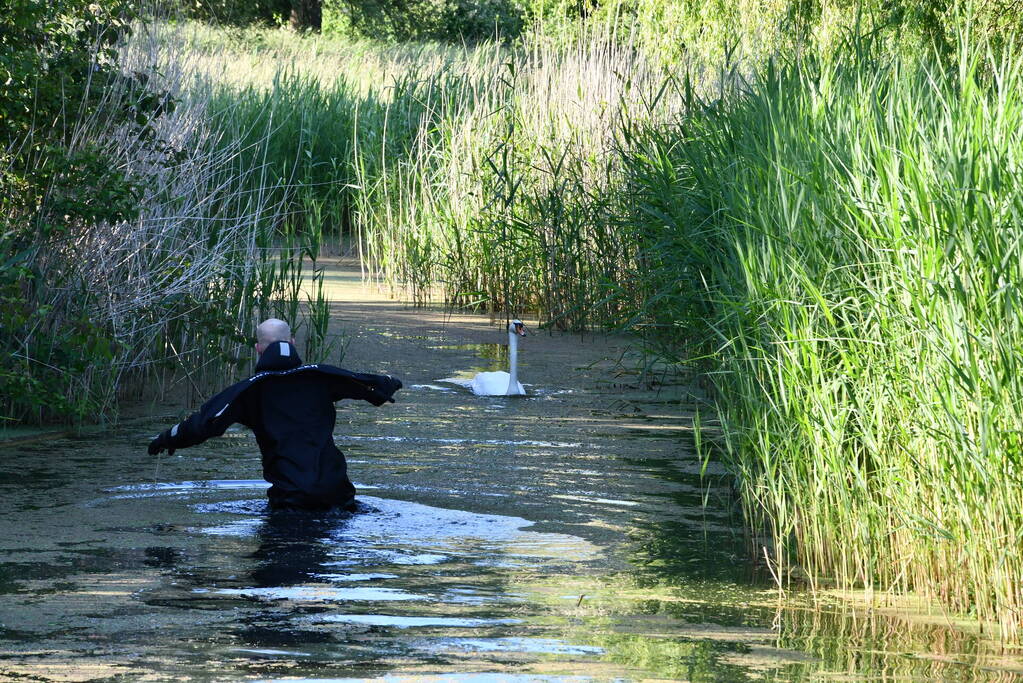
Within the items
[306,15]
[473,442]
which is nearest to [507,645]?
[473,442]

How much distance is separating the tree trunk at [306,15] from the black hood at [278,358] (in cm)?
3532

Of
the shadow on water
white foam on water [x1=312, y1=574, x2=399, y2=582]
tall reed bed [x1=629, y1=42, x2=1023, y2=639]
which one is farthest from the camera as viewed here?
white foam on water [x1=312, y1=574, x2=399, y2=582]

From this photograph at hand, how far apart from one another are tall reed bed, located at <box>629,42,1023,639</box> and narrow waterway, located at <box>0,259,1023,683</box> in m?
0.27

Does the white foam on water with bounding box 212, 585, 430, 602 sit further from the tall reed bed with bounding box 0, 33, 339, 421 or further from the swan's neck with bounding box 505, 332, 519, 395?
the swan's neck with bounding box 505, 332, 519, 395

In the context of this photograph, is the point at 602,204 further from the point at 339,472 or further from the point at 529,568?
the point at 529,568

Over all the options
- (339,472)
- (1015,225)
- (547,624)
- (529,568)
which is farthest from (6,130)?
(1015,225)

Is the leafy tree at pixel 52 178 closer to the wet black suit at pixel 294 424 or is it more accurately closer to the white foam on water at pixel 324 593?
the wet black suit at pixel 294 424

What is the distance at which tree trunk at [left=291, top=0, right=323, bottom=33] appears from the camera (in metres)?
41.5

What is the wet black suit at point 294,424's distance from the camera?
6969 mm

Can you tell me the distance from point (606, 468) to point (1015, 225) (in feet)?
10.3

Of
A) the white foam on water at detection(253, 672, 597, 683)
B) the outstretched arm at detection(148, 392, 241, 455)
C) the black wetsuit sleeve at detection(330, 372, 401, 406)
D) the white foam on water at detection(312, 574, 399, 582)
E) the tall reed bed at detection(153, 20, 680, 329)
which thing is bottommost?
the white foam on water at detection(253, 672, 597, 683)

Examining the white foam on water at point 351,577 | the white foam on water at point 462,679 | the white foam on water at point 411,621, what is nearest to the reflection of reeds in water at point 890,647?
the white foam on water at point 462,679

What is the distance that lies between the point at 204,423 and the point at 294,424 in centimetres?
44

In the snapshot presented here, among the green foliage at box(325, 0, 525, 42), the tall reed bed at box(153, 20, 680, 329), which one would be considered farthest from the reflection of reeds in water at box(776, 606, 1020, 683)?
the green foliage at box(325, 0, 525, 42)
